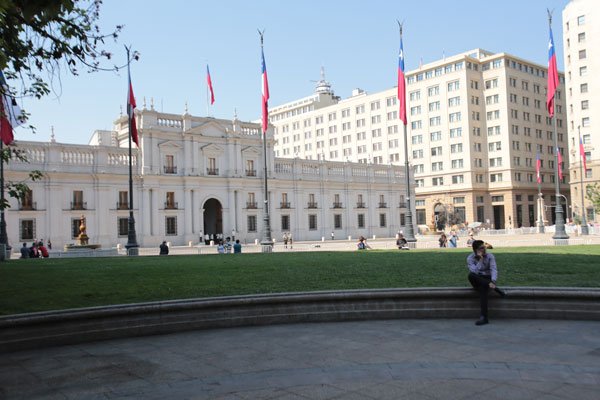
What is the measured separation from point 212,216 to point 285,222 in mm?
8283

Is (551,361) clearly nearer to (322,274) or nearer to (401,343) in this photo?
(401,343)

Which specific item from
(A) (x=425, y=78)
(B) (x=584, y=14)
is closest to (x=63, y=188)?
(A) (x=425, y=78)

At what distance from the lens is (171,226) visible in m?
52.2

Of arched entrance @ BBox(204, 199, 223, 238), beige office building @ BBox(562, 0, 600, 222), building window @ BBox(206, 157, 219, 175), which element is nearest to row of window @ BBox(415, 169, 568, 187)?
beige office building @ BBox(562, 0, 600, 222)

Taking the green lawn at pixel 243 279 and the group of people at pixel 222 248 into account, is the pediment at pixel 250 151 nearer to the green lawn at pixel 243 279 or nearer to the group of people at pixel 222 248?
the group of people at pixel 222 248

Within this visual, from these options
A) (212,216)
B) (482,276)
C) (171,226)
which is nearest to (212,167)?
(212,216)

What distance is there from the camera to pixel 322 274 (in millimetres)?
13414

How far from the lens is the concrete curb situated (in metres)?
8.25

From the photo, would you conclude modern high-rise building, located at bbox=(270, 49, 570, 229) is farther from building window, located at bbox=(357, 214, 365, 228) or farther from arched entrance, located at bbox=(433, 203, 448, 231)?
building window, located at bbox=(357, 214, 365, 228)

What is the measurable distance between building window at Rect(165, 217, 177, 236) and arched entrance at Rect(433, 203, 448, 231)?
4204 centimetres

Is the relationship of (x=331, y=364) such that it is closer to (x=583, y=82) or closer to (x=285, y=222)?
(x=285, y=222)

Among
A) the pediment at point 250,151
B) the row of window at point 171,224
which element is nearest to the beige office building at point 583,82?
the row of window at point 171,224

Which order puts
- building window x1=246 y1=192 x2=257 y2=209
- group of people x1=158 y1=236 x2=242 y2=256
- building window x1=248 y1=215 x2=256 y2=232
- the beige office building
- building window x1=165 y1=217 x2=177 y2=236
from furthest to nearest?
the beige office building, building window x1=248 y1=215 x2=256 y2=232, building window x1=246 y1=192 x2=257 y2=209, building window x1=165 y1=217 x2=177 y2=236, group of people x1=158 y1=236 x2=242 y2=256

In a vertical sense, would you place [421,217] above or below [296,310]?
above
